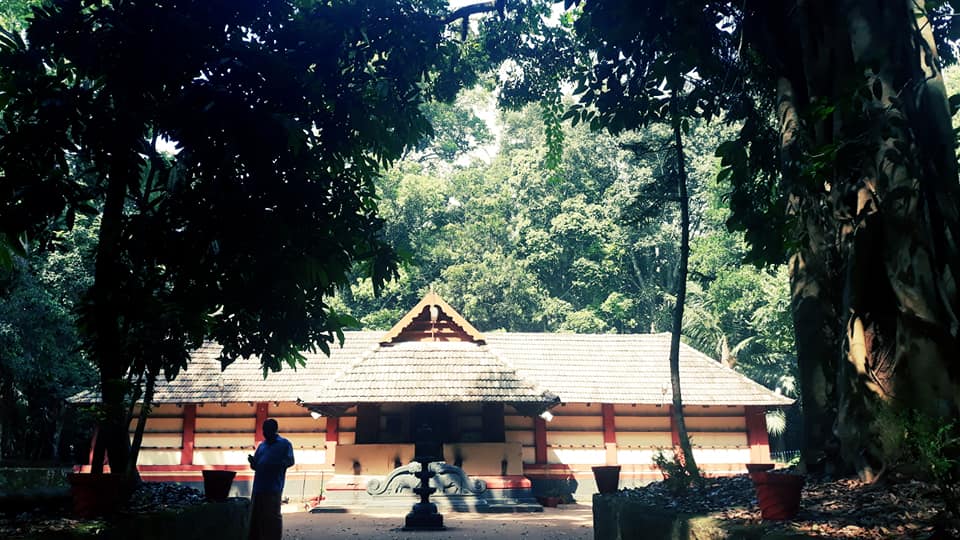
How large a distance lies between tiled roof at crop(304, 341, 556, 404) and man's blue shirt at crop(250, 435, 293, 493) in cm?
844

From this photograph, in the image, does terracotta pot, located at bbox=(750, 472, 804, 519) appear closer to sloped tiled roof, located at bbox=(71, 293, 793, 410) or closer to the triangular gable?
sloped tiled roof, located at bbox=(71, 293, 793, 410)

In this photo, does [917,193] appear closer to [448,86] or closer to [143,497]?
[448,86]

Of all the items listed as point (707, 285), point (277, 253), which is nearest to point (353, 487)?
point (277, 253)

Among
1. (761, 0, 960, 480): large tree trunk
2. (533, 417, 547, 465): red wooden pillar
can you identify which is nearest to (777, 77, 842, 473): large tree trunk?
(761, 0, 960, 480): large tree trunk

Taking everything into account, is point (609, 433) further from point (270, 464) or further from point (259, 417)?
point (270, 464)

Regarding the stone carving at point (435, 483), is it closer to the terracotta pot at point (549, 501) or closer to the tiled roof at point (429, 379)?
the tiled roof at point (429, 379)

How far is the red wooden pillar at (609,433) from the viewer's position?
1955 cm

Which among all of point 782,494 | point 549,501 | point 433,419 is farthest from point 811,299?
point 433,419

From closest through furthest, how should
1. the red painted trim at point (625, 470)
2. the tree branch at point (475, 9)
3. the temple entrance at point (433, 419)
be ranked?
1. the tree branch at point (475, 9)
2. the temple entrance at point (433, 419)
3. the red painted trim at point (625, 470)

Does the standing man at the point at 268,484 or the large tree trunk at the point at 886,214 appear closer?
the large tree trunk at the point at 886,214

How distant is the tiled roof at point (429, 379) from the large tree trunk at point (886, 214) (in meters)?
10.4

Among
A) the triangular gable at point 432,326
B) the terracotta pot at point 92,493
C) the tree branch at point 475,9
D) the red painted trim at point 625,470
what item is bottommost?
the red painted trim at point 625,470

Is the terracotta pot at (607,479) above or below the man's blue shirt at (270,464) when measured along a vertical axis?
below

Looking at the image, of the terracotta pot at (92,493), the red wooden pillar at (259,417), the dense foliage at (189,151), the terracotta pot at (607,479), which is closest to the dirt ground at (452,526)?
the terracotta pot at (607,479)
